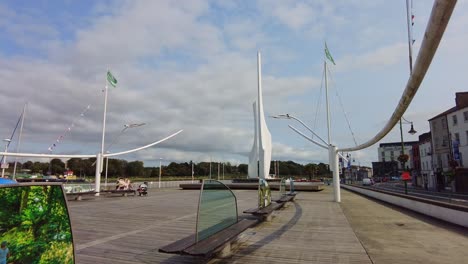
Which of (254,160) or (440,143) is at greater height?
(440,143)

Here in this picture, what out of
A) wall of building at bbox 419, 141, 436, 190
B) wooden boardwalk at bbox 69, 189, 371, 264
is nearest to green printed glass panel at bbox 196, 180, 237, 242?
wooden boardwalk at bbox 69, 189, 371, 264

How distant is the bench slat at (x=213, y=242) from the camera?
4812mm

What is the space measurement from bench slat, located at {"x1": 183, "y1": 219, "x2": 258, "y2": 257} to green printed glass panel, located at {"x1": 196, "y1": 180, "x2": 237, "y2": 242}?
0.40 ft

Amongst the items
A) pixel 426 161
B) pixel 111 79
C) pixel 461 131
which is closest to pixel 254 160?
pixel 461 131

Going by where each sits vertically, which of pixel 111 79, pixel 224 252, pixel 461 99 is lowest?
pixel 224 252

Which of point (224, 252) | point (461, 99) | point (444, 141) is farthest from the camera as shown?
point (444, 141)

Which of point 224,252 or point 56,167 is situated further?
point 56,167

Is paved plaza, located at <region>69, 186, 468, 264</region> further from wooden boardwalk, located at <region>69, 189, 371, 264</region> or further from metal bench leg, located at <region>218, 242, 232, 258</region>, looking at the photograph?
metal bench leg, located at <region>218, 242, 232, 258</region>

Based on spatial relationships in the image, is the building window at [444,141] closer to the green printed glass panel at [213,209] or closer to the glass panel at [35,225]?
the green printed glass panel at [213,209]

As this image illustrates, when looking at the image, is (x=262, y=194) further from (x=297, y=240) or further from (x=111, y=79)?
(x=111, y=79)

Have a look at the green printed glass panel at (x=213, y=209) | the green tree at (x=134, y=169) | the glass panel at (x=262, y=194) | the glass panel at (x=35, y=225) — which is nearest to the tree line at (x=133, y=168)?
the green tree at (x=134, y=169)

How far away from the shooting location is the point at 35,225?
298 cm

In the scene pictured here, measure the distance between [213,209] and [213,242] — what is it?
821mm

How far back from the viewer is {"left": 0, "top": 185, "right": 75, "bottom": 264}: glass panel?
2.73 metres
